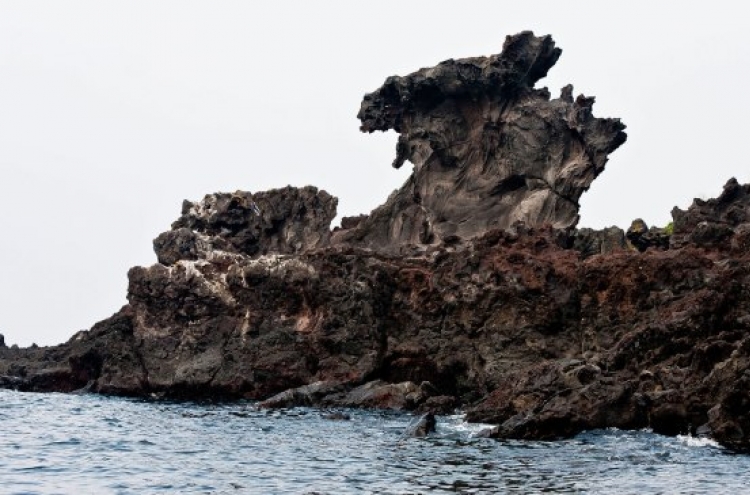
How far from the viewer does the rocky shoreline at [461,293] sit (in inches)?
1446

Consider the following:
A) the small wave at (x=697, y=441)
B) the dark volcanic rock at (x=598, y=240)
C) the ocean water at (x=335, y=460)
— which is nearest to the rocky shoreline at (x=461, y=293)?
the dark volcanic rock at (x=598, y=240)

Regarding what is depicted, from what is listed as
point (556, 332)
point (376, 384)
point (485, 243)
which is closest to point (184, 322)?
point (376, 384)

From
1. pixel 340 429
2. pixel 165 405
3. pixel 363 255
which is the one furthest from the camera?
pixel 363 255

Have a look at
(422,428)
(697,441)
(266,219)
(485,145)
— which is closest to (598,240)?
(485,145)

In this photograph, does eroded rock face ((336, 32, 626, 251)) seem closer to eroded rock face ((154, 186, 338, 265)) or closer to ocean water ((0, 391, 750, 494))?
eroded rock face ((154, 186, 338, 265))

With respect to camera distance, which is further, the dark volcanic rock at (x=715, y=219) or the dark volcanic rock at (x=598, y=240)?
the dark volcanic rock at (x=598, y=240)

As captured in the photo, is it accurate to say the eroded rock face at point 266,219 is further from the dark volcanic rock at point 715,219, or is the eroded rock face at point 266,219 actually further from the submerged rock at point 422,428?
the submerged rock at point 422,428

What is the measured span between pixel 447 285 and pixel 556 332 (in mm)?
7184

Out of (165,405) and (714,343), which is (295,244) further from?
(714,343)

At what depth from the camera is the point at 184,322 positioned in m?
60.9

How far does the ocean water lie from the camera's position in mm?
21188

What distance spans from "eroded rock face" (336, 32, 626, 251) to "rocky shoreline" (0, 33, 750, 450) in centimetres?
16

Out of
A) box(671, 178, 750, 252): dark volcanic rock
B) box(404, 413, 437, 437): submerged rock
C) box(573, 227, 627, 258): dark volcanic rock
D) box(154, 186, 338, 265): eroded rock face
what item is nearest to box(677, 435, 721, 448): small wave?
box(404, 413, 437, 437): submerged rock

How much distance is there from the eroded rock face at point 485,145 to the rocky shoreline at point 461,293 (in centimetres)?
16
